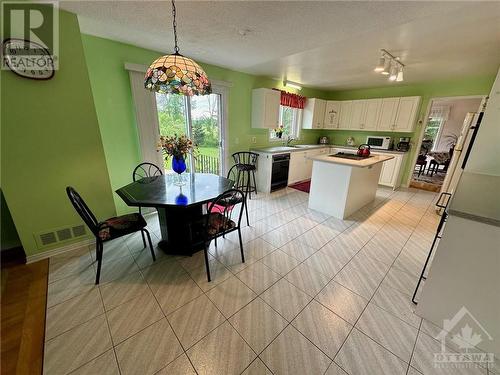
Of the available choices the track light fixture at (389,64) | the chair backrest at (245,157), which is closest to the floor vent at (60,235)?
the chair backrest at (245,157)

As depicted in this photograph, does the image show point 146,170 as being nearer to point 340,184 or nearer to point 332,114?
point 340,184

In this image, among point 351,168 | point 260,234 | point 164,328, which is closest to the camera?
point 164,328

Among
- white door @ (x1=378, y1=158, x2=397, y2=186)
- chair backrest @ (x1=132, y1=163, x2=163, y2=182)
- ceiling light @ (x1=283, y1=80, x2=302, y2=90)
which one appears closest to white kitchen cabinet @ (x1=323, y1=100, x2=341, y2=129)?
ceiling light @ (x1=283, y1=80, x2=302, y2=90)

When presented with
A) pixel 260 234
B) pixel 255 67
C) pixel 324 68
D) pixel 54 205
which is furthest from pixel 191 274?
pixel 324 68

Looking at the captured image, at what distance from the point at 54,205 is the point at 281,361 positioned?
262 centimetres

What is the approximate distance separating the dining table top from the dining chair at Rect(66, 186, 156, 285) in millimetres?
295

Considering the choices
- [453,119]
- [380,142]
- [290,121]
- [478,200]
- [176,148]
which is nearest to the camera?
[478,200]

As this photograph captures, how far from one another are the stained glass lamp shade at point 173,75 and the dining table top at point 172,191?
37.5 inches

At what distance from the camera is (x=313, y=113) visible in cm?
537

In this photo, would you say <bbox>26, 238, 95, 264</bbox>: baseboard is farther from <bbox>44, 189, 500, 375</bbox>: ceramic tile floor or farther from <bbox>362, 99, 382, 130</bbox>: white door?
<bbox>362, 99, 382, 130</bbox>: white door

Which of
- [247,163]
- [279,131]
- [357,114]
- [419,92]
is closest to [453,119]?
[419,92]

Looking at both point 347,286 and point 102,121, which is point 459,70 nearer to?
point 347,286

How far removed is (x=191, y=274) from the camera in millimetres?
1979

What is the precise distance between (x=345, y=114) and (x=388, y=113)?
104 centimetres
